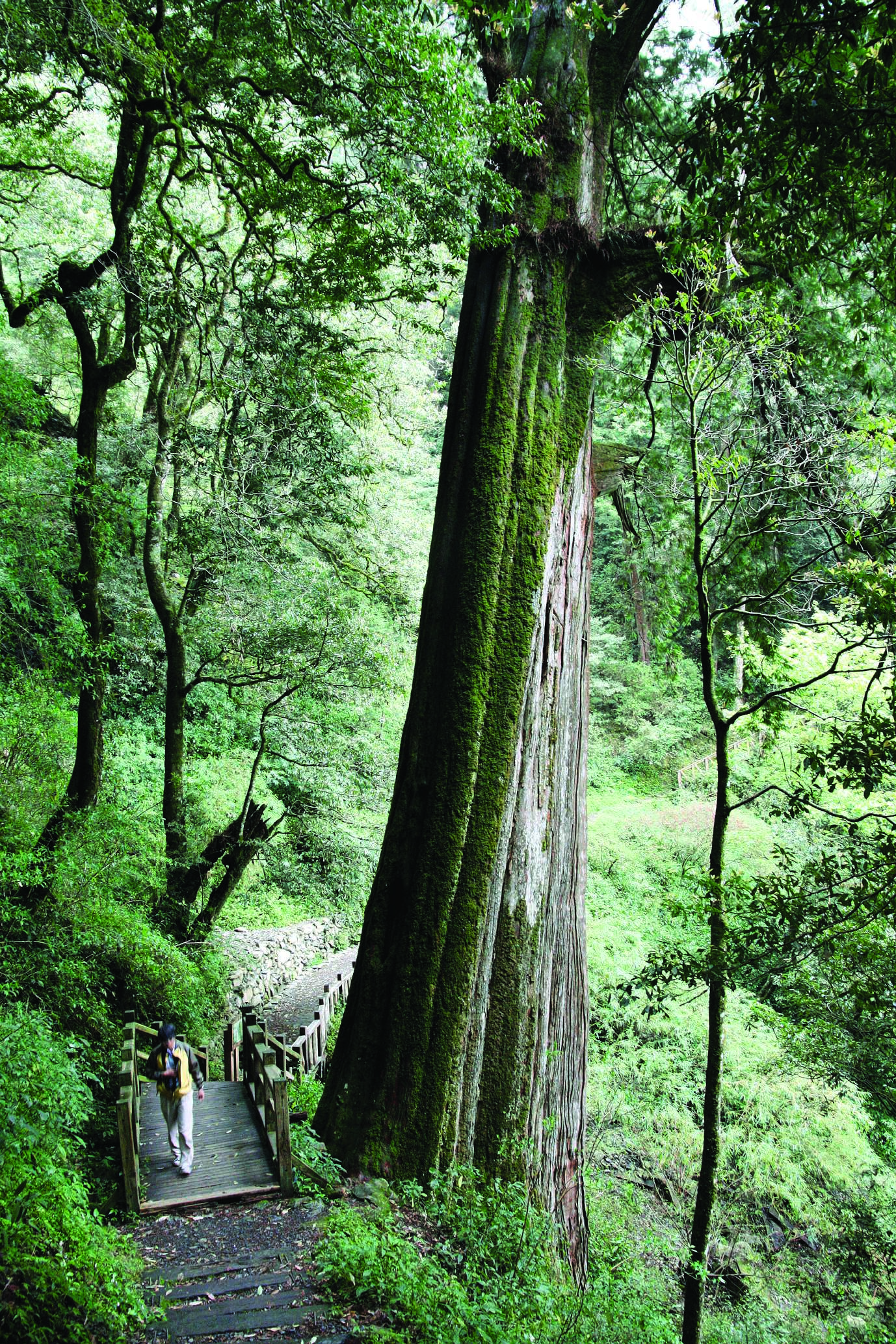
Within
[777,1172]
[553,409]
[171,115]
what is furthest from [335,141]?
[777,1172]

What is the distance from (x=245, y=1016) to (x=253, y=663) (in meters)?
4.80

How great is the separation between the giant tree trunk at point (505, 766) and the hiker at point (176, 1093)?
7.09 feet

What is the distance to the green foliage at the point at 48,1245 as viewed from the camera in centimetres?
261

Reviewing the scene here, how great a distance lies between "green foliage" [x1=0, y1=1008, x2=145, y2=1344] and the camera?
2.61 metres

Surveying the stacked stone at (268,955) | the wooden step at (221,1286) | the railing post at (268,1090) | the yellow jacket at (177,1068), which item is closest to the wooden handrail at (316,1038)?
the stacked stone at (268,955)

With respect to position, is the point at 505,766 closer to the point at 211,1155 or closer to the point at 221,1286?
the point at 221,1286

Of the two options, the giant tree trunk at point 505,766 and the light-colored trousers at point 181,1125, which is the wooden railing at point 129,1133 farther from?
the giant tree trunk at point 505,766

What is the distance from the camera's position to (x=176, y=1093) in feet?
20.0

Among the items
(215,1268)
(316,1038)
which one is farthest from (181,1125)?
(316,1038)

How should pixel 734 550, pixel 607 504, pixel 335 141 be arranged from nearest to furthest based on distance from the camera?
pixel 734 550 → pixel 335 141 → pixel 607 504

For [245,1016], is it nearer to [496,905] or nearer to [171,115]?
[496,905]

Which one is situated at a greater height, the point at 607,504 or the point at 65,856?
the point at 607,504

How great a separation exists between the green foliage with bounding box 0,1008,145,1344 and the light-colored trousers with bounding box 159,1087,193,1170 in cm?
214

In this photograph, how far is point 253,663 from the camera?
11078 mm
